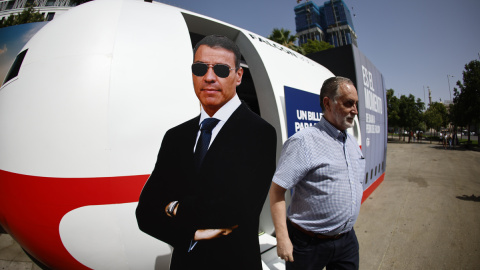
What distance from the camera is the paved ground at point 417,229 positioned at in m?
3.08

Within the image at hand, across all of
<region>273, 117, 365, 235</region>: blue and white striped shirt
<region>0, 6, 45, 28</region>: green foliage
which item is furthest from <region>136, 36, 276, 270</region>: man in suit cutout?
<region>0, 6, 45, 28</region>: green foliage

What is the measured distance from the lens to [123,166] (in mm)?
1611

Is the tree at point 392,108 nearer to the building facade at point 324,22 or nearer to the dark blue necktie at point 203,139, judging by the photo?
the dark blue necktie at point 203,139

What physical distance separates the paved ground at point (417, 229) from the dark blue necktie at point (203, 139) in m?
3.07

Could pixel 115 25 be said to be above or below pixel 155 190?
above

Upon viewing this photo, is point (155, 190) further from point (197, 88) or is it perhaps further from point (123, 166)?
point (197, 88)

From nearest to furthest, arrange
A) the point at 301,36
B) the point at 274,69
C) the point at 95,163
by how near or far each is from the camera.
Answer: the point at 95,163, the point at 274,69, the point at 301,36

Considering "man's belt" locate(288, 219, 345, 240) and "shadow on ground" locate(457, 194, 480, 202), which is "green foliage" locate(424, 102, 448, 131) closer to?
"shadow on ground" locate(457, 194, 480, 202)

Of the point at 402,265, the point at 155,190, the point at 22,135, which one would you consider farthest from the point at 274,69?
the point at 402,265

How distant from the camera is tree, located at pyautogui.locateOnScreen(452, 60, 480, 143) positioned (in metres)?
A: 18.4

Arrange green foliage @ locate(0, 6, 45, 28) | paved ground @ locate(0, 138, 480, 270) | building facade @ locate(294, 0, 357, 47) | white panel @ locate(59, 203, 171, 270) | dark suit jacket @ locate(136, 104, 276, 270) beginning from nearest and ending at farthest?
1. dark suit jacket @ locate(136, 104, 276, 270)
2. white panel @ locate(59, 203, 171, 270)
3. paved ground @ locate(0, 138, 480, 270)
4. green foliage @ locate(0, 6, 45, 28)
5. building facade @ locate(294, 0, 357, 47)

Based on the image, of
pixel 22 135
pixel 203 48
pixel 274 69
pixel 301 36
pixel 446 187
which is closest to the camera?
Result: pixel 203 48

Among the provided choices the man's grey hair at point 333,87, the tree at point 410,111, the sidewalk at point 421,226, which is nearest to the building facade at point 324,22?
the tree at point 410,111

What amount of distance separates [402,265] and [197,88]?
3.75m
